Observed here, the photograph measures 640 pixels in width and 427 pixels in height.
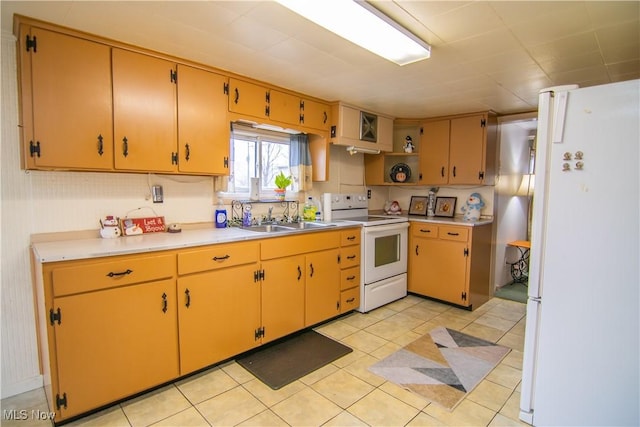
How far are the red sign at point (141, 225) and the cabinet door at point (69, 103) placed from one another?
17.7 inches

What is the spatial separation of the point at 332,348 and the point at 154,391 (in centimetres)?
130

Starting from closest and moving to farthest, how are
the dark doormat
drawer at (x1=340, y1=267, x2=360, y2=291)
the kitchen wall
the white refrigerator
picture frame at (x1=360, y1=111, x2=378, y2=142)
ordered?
the white refrigerator, the kitchen wall, the dark doormat, drawer at (x1=340, y1=267, x2=360, y2=291), picture frame at (x1=360, y1=111, x2=378, y2=142)

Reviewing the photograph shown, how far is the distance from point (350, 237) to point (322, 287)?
1.91ft

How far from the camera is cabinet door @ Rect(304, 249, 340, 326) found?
293cm

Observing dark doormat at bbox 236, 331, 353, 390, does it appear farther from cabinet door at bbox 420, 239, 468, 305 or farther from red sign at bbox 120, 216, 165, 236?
cabinet door at bbox 420, 239, 468, 305

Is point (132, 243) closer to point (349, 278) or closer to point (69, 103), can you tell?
point (69, 103)

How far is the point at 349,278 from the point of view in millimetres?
3301

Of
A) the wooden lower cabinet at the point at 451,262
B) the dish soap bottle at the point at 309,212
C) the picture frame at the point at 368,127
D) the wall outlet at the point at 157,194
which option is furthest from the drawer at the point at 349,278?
the wall outlet at the point at 157,194

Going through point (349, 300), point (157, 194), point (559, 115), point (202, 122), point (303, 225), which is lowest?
point (349, 300)

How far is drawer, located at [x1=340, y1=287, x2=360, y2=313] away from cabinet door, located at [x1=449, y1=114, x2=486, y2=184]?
71.7 inches

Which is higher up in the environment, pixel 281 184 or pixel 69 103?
pixel 69 103

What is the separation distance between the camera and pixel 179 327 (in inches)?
83.3

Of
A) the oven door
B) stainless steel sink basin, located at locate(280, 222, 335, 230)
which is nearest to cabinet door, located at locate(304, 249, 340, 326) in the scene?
stainless steel sink basin, located at locate(280, 222, 335, 230)

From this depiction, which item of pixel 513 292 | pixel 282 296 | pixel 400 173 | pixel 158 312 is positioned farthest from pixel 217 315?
pixel 513 292
